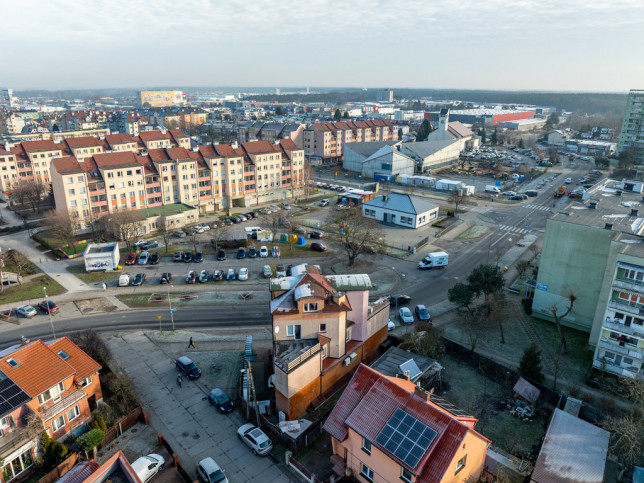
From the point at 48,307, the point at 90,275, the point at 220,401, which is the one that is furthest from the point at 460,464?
the point at 90,275

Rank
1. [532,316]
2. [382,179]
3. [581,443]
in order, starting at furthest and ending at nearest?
1. [382,179]
2. [532,316]
3. [581,443]

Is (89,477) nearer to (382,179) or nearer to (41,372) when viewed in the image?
(41,372)

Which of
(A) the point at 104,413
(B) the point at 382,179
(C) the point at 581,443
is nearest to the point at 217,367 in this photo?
(A) the point at 104,413

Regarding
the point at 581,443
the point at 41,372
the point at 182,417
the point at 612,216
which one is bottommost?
the point at 182,417

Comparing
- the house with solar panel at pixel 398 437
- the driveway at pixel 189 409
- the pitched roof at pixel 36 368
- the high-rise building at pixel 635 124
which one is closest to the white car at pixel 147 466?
the driveway at pixel 189 409

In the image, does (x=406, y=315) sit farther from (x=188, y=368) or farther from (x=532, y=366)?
(x=188, y=368)

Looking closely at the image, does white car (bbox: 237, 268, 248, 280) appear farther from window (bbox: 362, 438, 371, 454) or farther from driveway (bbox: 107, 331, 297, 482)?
window (bbox: 362, 438, 371, 454)

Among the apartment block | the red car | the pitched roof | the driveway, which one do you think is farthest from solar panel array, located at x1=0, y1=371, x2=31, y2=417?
the apartment block
